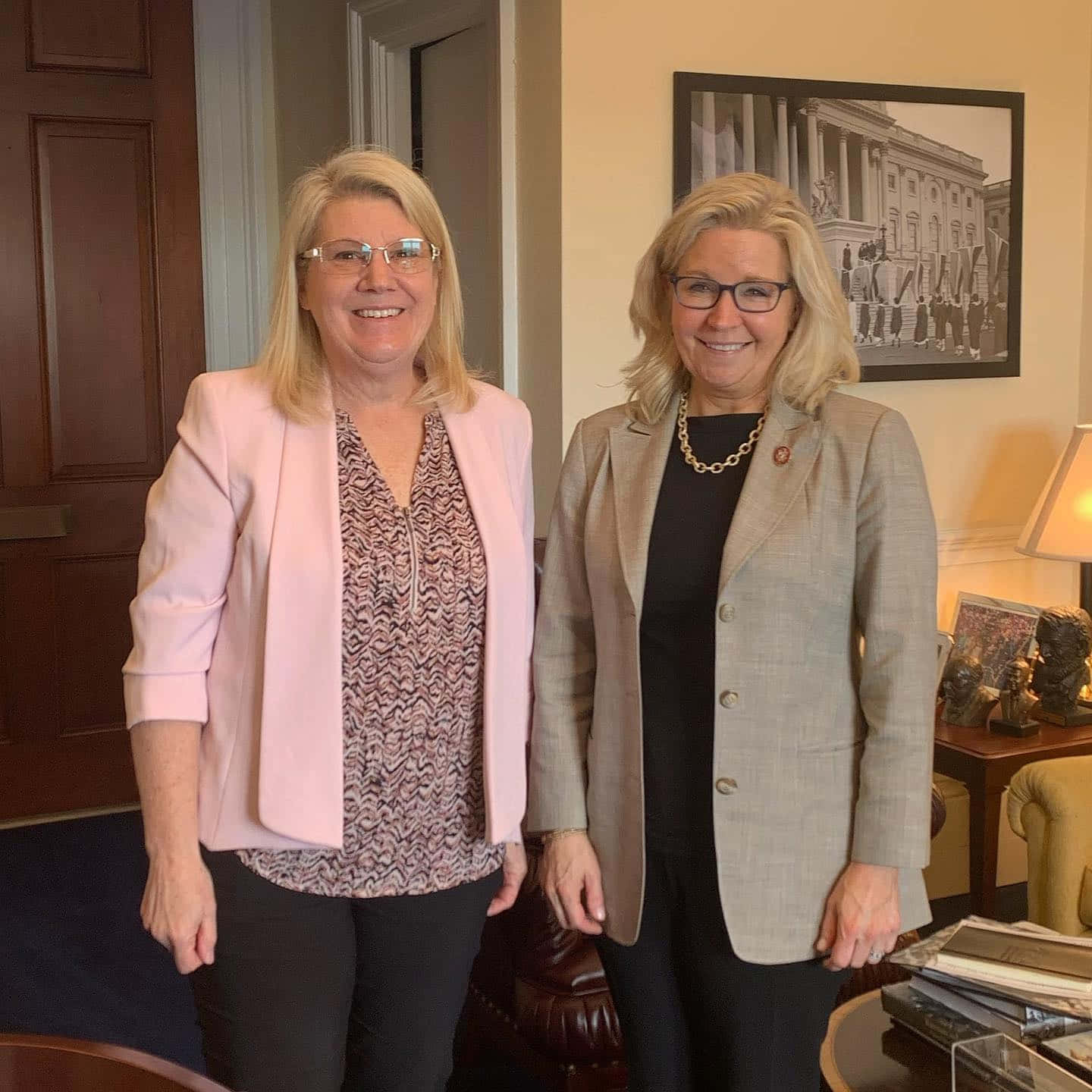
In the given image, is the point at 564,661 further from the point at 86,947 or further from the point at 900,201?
the point at 900,201

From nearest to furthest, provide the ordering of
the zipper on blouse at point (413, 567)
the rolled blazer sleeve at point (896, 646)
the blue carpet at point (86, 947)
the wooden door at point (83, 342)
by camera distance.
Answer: the rolled blazer sleeve at point (896, 646)
the zipper on blouse at point (413, 567)
the blue carpet at point (86, 947)
the wooden door at point (83, 342)

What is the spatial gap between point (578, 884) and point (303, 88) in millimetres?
3691

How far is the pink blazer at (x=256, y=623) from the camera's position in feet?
5.04

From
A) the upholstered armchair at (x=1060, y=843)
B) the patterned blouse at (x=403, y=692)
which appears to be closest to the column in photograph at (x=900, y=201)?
the upholstered armchair at (x=1060, y=843)

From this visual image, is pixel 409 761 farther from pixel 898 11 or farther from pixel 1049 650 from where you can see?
pixel 898 11

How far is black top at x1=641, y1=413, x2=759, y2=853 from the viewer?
1.56 m

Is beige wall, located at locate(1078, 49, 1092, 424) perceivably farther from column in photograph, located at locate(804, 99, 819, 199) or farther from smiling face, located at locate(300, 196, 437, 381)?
smiling face, located at locate(300, 196, 437, 381)

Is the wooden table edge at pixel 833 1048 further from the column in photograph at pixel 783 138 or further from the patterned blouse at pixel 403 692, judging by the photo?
the column in photograph at pixel 783 138

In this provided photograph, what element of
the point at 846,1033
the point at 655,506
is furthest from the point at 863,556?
the point at 846,1033

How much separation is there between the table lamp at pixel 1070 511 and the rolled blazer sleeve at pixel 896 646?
2227 millimetres

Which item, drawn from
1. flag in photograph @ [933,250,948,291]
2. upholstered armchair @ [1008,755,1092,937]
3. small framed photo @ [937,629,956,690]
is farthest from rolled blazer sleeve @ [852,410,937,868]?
flag in photograph @ [933,250,948,291]

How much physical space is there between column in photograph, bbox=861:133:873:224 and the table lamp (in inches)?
31.9

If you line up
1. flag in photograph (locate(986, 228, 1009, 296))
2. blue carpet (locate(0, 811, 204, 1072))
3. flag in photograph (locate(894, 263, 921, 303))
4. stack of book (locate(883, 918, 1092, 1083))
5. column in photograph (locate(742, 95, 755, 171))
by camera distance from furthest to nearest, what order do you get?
1. flag in photograph (locate(986, 228, 1009, 296))
2. flag in photograph (locate(894, 263, 921, 303))
3. column in photograph (locate(742, 95, 755, 171))
4. blue carpet (locate(0, 811, 204, 1072))
5. stack of book (locate(883, 918, 1092, 1083))

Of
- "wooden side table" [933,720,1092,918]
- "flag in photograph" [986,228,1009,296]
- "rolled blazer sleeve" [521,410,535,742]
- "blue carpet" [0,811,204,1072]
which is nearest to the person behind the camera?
"rolled blazer sleeve" [521,410,535,742]
